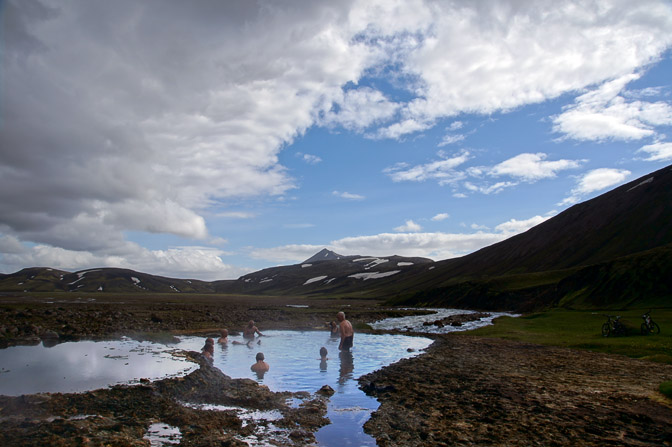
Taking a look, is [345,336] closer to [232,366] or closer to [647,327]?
[232,366]

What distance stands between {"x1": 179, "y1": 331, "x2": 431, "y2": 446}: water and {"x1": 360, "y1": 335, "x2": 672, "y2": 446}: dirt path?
29.4 inches

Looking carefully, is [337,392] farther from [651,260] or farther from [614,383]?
[651,260]

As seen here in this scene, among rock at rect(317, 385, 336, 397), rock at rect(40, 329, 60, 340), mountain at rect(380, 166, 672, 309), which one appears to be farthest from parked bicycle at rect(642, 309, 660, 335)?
rock at rect(40, 329, 60, 340)

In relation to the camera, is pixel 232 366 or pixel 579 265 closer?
pixel 232 366

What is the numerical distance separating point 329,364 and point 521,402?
11.7m

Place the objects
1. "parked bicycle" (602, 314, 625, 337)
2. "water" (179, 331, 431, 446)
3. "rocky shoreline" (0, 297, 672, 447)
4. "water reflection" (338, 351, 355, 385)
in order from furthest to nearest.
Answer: "parked bicycle" (602, 314, 625, 337), "water reflection" (338, 351, 355, 385), "water" (179, 331, 431, 446), "rocky shoreline" (0, 297, 672, 447)

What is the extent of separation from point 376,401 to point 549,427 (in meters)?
5.72

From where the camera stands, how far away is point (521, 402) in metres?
13.7

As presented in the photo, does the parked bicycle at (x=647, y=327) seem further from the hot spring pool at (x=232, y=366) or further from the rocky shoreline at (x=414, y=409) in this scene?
the hot spring pool at (x=232, y=366)

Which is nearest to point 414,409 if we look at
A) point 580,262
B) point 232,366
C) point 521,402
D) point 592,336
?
point 521,402

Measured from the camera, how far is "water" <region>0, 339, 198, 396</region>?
1598cm

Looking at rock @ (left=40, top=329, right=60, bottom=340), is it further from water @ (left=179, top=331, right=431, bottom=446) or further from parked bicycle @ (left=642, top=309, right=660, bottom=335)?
parked bicycle @ (left=642, top=309, right=660, bottom=335)

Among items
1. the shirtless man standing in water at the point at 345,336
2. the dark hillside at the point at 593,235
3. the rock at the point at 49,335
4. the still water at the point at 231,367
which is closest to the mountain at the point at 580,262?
the dark hillside at the point at 593,235

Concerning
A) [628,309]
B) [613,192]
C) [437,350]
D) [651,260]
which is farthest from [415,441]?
[613,192]
